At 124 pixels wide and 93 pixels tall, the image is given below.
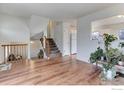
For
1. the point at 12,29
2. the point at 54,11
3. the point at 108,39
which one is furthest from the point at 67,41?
the point at 108,39

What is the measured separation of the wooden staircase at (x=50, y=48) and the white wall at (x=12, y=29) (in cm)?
82

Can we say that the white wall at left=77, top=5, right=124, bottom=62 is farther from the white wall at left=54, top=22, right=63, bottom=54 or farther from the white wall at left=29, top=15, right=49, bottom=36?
the white wall at left=54, top=22, right=63, bottom=54

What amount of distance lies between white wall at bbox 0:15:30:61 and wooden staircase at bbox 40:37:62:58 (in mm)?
822

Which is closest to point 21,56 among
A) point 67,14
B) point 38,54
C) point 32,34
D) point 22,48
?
point 22,48

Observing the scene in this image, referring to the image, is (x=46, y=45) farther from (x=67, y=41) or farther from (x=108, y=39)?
(x=108, y=39)

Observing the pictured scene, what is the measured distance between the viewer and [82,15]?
11.5 feet

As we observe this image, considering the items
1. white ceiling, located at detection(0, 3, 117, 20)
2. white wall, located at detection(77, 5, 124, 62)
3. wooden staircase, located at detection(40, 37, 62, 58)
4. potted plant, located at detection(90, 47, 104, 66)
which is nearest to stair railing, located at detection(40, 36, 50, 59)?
wooden staircase, located at detection(40, 37, 62, 58)

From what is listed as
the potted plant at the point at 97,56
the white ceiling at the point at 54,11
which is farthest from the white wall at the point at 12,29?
the potted plant at the point at 97,56

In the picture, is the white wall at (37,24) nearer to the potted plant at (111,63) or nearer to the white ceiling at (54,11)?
the white ceiling at (54,11)

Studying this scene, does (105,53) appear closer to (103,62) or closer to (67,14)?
(103,62)

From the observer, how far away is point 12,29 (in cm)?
362

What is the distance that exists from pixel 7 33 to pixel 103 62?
256cm

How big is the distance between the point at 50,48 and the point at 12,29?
185 cm

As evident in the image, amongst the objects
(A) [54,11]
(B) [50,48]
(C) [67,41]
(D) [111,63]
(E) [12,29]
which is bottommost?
(D) [111,63]
